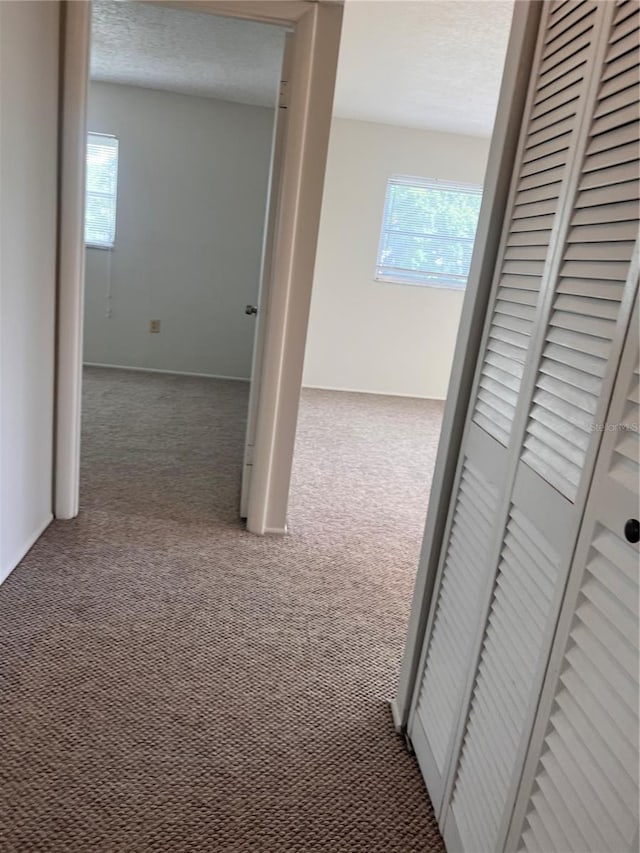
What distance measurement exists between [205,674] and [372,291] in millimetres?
4257

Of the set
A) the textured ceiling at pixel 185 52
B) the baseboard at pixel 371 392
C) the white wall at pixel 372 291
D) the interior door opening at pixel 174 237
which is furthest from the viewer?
the baseboard at pixel 371 392

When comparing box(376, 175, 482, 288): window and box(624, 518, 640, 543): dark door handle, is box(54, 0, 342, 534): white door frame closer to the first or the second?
box(624, 518, 640, 543): dark door handle

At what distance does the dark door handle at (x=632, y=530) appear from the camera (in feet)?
2.67

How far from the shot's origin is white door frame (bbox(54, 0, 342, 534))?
2240mm

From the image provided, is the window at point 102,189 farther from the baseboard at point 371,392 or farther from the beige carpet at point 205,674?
the beige carpet at point 205,674

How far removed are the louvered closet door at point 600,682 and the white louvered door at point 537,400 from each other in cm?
4

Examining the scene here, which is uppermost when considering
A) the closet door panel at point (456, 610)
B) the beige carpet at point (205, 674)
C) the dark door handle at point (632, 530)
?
the dark door handle at point (632, 530)

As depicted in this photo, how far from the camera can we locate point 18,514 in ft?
7.43

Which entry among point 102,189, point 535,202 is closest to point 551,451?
point 535,202

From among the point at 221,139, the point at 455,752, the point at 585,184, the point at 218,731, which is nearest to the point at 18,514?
the point at 218,731

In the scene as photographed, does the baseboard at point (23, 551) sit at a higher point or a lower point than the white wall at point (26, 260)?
lower

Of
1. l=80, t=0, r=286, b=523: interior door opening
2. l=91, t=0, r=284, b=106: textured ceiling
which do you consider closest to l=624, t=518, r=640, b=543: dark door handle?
l=91, t=0, r=284, b=106: textured ceiling

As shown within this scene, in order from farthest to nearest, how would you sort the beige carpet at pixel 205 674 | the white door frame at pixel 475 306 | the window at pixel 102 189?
the window at pixel 102 189, the beige carpet at pixel 205 674, the white door frame at pixel 475 306

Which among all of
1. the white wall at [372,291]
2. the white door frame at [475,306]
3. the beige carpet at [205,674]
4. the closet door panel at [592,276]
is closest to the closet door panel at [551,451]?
the closet door panel at [592,276]
